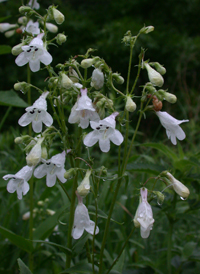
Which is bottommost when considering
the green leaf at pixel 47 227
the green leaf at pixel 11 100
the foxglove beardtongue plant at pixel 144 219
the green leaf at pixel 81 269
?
the green leaf at pixel 47 227

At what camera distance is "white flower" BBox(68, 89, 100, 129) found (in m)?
1.71

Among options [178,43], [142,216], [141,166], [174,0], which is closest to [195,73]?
[178,43]

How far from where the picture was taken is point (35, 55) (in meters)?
1.87

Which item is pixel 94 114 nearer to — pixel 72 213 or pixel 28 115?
pixel 28 115

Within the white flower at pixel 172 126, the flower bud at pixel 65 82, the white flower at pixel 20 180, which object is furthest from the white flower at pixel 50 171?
the white flower at pixel 172 126

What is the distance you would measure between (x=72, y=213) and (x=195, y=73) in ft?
26.8

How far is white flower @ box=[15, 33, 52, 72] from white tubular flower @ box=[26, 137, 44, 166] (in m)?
0.48

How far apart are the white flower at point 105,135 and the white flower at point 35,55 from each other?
0.46 m

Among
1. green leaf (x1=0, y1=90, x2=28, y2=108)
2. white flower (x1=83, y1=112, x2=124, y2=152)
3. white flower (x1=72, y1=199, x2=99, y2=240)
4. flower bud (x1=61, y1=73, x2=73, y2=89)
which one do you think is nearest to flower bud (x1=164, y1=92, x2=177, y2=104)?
white flower (x1=83, y1=112, x2=124, y2=152)

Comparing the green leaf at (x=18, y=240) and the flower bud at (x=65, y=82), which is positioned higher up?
the flower bud at (x=65, y=82)

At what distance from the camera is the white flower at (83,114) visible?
1.71m

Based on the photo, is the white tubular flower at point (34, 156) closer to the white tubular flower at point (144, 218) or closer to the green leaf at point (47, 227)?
the white tubular flower at point (144, 218)

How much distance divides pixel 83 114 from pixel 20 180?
0.57 meters

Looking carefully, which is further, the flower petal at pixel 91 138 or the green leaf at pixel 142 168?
the green leaf at pixel 142 168
